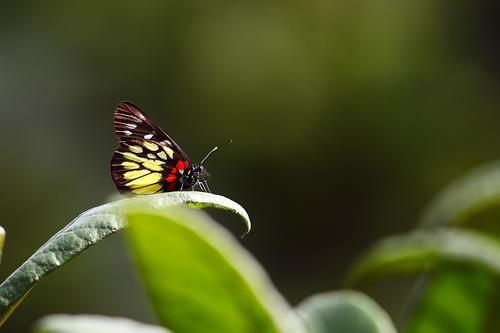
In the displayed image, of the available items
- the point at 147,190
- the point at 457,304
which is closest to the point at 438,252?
the point at 457,304

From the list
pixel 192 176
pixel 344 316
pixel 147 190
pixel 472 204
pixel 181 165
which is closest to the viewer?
pixel 344 316

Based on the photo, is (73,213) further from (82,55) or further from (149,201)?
(149,201)

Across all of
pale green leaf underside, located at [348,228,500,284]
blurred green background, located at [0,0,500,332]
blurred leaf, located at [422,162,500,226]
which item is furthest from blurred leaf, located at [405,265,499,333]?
blurred green background, located at [0,0,500,332]

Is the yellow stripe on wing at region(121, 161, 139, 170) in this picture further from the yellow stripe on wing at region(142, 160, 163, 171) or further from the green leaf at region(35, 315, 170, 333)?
the green leaf at region(35, 315, 170, 333)

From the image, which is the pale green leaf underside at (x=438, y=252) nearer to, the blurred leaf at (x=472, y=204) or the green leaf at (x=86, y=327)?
the blurred leaf at (x=472, y=204)

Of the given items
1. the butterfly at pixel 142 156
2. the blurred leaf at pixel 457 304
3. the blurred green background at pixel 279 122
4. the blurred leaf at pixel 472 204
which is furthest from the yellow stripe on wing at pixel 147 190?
the blurred green background at pixel 279 122

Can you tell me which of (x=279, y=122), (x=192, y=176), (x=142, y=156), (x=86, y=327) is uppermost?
(x=86, y=327)

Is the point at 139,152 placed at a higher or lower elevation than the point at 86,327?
lower

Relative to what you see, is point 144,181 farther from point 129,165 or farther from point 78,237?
point 78,237

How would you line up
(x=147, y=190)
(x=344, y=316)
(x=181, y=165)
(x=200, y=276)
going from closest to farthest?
(x=200, y=276)
(x=344, y=316)
(x=147, y=190)
(x=181, y=165)
